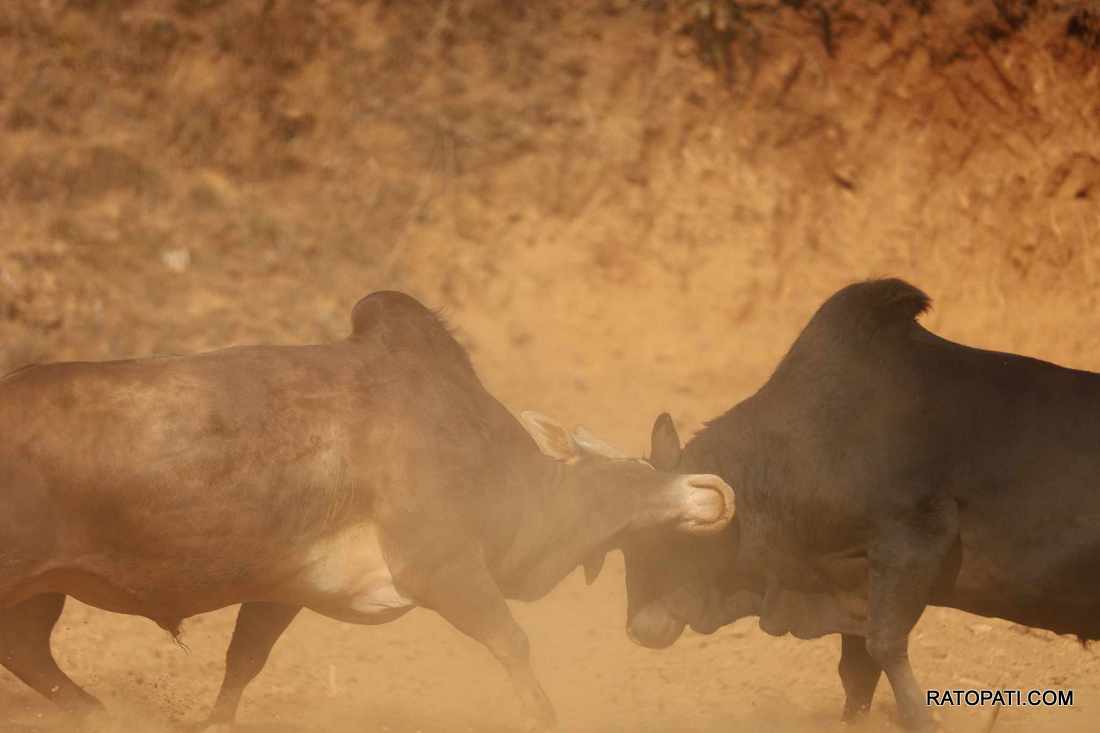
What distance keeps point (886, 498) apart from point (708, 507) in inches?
29.7

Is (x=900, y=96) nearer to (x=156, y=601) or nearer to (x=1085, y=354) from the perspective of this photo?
(x=1085, y=354)

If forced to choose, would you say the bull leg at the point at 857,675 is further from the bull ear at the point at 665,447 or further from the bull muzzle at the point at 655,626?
the bull ear at the point at 665,447

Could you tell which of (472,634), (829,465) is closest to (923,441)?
(829,465)

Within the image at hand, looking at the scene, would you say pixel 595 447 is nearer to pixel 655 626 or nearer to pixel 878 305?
pixel 655 626

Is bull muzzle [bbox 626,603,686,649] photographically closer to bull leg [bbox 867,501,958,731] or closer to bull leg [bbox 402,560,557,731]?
bull leg [bbox 402,560,557,731]

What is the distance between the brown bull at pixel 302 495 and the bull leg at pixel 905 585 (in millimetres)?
723

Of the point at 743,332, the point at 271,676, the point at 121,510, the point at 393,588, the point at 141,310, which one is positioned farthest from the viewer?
the point at 743,332

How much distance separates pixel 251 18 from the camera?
952 cm

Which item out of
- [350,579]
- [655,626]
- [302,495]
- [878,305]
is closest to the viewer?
[302,495]

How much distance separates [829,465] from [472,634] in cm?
161

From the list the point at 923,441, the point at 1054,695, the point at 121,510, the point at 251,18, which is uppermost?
the point at 251,18

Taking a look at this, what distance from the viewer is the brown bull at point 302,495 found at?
5.30m

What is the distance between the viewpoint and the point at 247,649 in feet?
21.1

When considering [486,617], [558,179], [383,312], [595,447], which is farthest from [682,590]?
[558,179]
